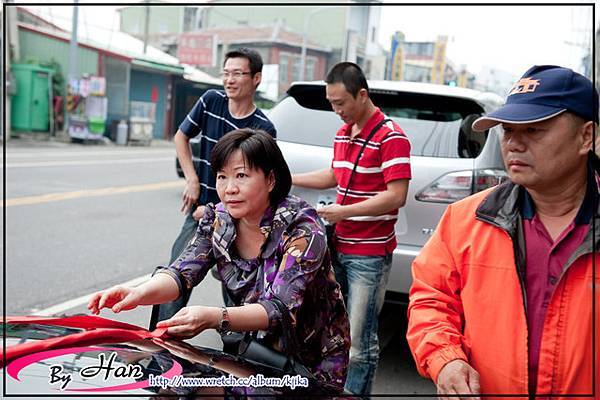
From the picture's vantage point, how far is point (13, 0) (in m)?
1.50

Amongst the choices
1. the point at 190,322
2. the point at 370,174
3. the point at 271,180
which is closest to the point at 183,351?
the point at 190,322

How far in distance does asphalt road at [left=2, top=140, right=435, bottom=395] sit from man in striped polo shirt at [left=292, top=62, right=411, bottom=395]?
31cm

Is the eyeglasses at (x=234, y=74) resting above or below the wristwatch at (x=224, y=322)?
above

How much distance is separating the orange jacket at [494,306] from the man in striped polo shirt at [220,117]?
4.97 ft

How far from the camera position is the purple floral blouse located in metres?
1.61

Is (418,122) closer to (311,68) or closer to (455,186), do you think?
(455,186)

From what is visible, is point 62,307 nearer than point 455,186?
No

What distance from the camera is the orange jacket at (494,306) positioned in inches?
49.8

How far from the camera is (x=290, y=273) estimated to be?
1.59m

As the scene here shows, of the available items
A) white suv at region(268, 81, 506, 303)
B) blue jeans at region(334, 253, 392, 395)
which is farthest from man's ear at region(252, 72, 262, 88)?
blue jeans at region(334, 253, 392, 395)

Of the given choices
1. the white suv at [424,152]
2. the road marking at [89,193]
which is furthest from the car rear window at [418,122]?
the road marking at [89,193]

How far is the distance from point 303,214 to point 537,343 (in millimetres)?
666

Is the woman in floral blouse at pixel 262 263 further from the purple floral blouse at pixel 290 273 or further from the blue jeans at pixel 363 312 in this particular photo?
the blue jeans at pixel 363 312

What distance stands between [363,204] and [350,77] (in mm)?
494
